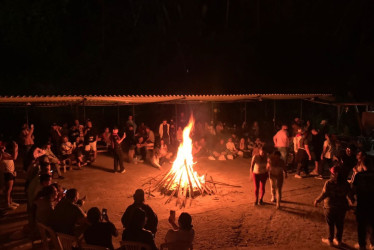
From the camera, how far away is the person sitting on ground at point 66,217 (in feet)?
16.5

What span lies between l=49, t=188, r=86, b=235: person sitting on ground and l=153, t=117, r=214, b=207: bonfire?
4131 mm

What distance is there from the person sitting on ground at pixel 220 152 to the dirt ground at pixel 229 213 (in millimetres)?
2331

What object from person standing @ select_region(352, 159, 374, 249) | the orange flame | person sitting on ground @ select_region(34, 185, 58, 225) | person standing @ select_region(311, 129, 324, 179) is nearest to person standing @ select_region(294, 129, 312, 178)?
person standing @ select_region(311, 129, 324, 179)

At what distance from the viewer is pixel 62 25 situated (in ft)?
77.5

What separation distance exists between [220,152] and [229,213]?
7.24 meters

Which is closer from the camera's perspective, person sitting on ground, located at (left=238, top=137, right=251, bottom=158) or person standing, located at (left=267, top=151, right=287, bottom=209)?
person standing, located at (left=267, top=151, right=287, bottom=209)

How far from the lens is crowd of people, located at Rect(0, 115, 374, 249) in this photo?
4945 mm

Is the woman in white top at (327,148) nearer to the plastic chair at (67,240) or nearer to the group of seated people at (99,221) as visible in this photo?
the group of seated people at (99,221)

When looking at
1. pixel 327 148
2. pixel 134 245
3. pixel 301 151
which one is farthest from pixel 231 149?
pixel 134 245

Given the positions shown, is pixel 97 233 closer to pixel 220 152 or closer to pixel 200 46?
pixel 220 152

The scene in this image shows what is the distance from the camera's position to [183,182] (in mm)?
9656

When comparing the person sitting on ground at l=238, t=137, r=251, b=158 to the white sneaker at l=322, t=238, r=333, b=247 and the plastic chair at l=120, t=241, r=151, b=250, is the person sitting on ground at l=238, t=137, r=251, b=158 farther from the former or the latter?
the plastic chair at l=120, t=241, r=151, b=250

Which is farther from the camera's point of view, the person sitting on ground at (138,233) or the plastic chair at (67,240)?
the plastic chair at (67,240)

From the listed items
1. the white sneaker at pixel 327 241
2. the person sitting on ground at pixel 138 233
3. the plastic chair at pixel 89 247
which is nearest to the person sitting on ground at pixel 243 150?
the white sneaker at pixel 327 241
